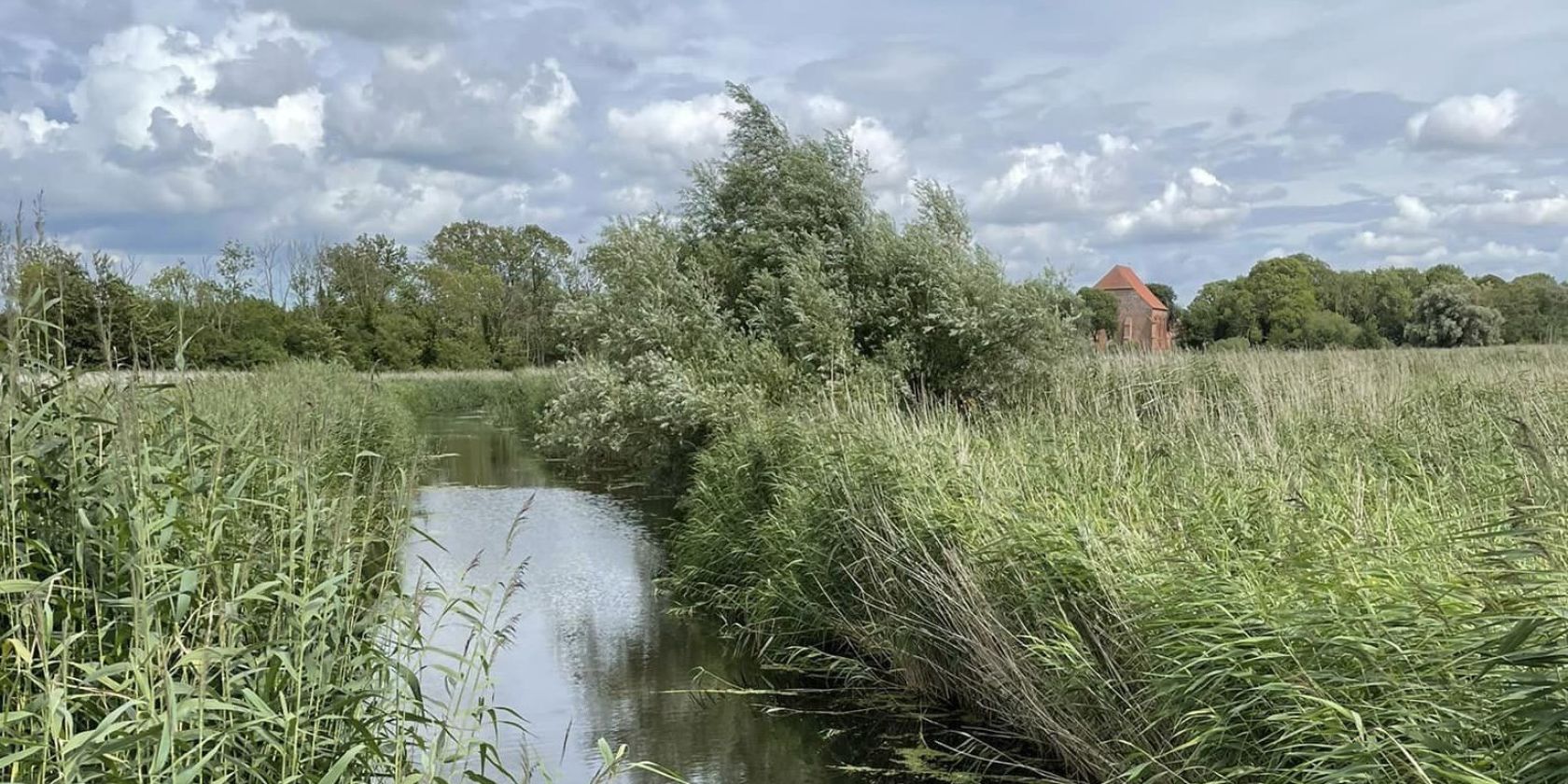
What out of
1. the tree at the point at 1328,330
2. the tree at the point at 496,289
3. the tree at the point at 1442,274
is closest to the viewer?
the tree at the point at 1328,330

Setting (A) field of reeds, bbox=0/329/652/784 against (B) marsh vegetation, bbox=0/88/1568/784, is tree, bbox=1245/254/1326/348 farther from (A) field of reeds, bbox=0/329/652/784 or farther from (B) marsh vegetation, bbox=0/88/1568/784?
(A) field of reeds, bbox=0/329/652/784

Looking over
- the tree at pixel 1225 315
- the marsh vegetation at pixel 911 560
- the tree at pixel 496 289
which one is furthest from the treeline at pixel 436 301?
the tree at pixel 1225 315

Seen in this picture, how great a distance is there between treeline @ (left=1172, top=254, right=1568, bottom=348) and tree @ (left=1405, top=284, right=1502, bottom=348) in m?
0.04

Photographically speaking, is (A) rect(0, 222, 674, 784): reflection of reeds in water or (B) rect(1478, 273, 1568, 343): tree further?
(B) rect(1478, 273, 1568, 343): tree

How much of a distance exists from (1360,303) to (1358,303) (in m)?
0.14

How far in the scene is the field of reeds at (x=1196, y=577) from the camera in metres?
3.50

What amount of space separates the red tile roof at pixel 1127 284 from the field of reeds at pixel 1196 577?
87272mm

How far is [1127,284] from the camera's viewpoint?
97.8 meters

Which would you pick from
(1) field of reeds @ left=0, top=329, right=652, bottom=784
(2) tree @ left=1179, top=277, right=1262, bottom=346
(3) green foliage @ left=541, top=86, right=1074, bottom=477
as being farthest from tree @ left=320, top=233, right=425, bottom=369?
(2) tree @ left=1179, top=277, right=1262, bottom=346

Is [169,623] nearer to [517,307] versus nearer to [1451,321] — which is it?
[1451,321]

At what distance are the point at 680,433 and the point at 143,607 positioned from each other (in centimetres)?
1136

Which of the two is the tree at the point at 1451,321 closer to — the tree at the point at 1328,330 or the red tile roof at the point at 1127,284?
the tree at the point at 1328,330

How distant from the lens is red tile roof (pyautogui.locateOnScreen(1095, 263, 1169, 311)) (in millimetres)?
94456

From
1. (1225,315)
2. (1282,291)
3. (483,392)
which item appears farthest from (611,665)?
(1225,315)
